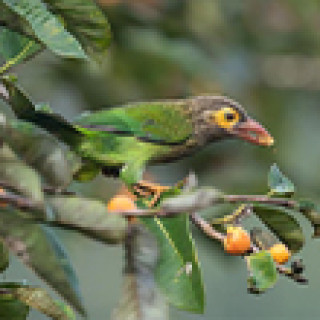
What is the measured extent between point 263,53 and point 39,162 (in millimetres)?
3913

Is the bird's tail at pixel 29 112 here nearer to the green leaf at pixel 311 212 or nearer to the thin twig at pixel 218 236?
the thin twig at pixel 218 236

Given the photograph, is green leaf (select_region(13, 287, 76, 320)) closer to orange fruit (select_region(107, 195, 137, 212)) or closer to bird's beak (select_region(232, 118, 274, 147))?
orange fruit (select_region(107, 195, 137, 212))

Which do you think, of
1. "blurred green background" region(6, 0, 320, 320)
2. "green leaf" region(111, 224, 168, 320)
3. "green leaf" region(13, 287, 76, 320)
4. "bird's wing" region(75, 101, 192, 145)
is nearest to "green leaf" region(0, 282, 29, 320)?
"green leaf" region(13, 287, 76, 320)

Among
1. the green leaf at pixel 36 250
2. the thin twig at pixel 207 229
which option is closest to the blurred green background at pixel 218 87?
the thin twig at pixel 207 229

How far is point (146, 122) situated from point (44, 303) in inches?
19.7

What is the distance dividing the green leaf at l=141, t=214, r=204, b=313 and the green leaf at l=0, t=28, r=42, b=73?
0.96 feet

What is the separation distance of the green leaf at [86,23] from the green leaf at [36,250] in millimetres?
266

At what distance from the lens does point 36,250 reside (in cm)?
117

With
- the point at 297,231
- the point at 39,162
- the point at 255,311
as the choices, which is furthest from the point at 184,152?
the point at 255,311

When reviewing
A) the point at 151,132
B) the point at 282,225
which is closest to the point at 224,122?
the point at 151,132

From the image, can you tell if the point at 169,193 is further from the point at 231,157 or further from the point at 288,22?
the point at 288,22

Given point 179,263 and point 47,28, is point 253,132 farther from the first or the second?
point 47,28

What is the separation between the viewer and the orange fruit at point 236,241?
4.49 feet

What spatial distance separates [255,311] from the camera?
565 centimetres
